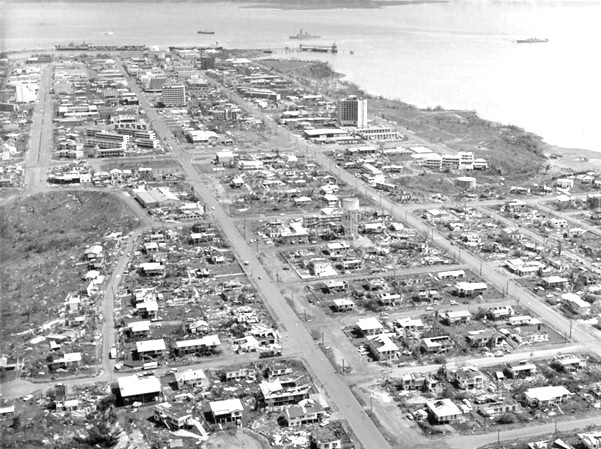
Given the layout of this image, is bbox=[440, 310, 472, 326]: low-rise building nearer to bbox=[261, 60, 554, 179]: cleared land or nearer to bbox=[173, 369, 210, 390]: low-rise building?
bbox=[173, 369, 210, 390]: low-rise building

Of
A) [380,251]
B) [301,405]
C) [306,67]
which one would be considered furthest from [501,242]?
[306,67]

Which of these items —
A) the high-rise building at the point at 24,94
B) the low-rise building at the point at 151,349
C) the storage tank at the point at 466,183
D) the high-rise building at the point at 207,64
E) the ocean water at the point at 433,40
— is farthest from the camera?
the high-rise building at the point at 207,64

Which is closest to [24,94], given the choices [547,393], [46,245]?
[46,245]

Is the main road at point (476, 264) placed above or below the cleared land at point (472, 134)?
below

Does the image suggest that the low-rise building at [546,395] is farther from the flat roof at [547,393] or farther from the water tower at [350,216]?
the water tower at [350,216]

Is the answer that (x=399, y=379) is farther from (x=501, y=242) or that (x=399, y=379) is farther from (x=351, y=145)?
(x=351, y=145)

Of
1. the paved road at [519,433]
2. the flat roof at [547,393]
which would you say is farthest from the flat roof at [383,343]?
the paved road at [519,433]

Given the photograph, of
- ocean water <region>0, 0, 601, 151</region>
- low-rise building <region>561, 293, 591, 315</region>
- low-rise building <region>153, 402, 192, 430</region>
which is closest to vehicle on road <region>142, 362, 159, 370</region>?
low-rise building <region>153, 402, 192, 430</region>
